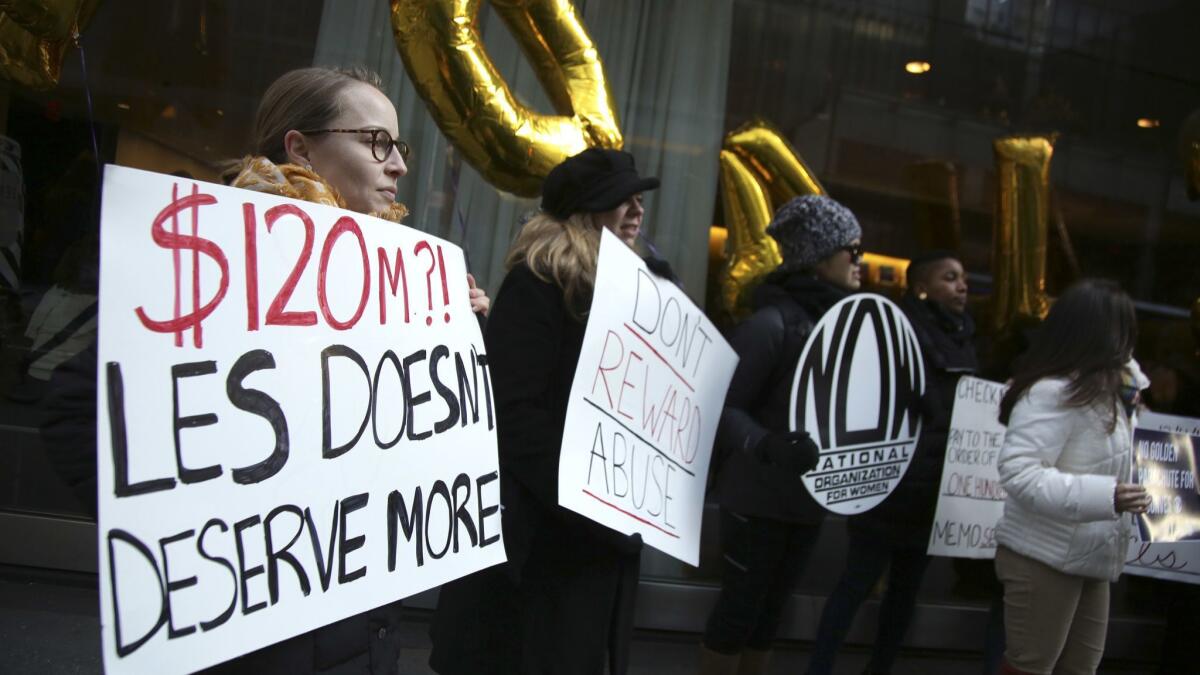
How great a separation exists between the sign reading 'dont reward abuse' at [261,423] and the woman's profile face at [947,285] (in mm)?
2679

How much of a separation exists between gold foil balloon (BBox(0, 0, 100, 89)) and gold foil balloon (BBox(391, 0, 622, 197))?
912 mm

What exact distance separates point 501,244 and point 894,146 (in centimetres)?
229

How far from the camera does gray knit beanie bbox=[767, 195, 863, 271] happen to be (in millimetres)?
3088

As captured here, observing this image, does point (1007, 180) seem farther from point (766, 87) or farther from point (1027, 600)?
point (1027, 600)

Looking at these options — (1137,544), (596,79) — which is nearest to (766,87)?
(596,79)

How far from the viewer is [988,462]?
11.5 feet

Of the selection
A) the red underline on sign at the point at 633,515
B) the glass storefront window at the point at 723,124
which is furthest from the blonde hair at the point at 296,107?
the glass storefront window at the point at 723,124

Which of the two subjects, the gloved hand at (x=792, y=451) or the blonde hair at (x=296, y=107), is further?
the gloved hand at (x=792, y=451)

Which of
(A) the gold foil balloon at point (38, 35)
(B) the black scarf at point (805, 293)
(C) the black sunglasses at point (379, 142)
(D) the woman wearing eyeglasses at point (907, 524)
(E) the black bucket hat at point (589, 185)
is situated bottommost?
(D) the woman wearing eyeglasses at point (907, 524)

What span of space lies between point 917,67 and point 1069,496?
323 centimetres

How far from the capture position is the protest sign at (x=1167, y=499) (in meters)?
3.26

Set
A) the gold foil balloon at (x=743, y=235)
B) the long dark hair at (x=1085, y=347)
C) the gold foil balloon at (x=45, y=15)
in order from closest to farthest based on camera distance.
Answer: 1. the gold foil balloon at (x=45, y=15)
2. the long dark hair at (x=1085, y=347)
3. the gold foil balloon at (x=743, y=235)

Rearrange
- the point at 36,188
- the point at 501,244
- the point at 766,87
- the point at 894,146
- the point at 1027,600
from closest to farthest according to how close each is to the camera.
Answer: the point at 1027,600 < the point at 36,188 < the point at 501,244 < the point at 766,87 < the point at 894,146

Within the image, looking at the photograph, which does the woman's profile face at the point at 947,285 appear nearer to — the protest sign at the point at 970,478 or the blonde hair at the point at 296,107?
the protest sign at the point at 970,478
